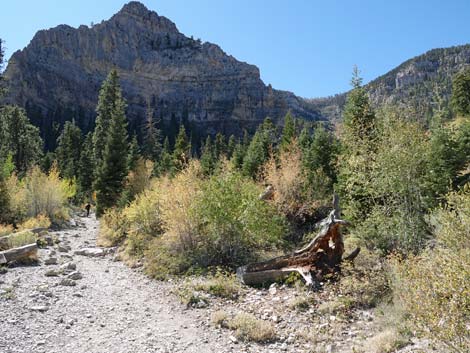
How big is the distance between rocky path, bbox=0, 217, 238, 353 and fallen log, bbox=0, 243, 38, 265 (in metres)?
0.71

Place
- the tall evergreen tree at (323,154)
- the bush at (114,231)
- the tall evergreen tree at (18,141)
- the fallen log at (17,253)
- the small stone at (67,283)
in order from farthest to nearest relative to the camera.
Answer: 1. the tall evergreen tree at (18,141)
2. the tall evergreen tree at (323,154)
3. the bush at (114,231)
4. the fallen log at (17,253)
5. the small stone at (67,283)

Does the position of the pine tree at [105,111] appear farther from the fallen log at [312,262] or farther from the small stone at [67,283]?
the fallen log at [312,262]

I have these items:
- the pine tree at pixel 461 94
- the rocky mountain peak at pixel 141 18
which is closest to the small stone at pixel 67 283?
the pine tree at pixel 461 94

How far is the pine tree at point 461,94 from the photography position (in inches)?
1587

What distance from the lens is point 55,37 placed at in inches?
4678

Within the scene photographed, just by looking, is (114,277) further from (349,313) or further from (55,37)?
(55,37)

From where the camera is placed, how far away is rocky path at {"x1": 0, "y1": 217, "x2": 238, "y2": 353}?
6523mm

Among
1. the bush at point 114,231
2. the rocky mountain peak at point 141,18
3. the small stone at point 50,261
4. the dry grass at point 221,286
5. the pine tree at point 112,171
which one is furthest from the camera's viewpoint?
the rocky mountain peak at point 141,18

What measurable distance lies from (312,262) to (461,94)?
41.4 meters

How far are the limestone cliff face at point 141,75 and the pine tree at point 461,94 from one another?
80047mm

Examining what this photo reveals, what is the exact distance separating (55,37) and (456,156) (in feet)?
440

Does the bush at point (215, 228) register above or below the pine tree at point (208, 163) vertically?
below

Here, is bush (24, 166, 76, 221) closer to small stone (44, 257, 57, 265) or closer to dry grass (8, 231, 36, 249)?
dry grass (8, 231, 36, 249)

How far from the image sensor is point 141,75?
126000mm
